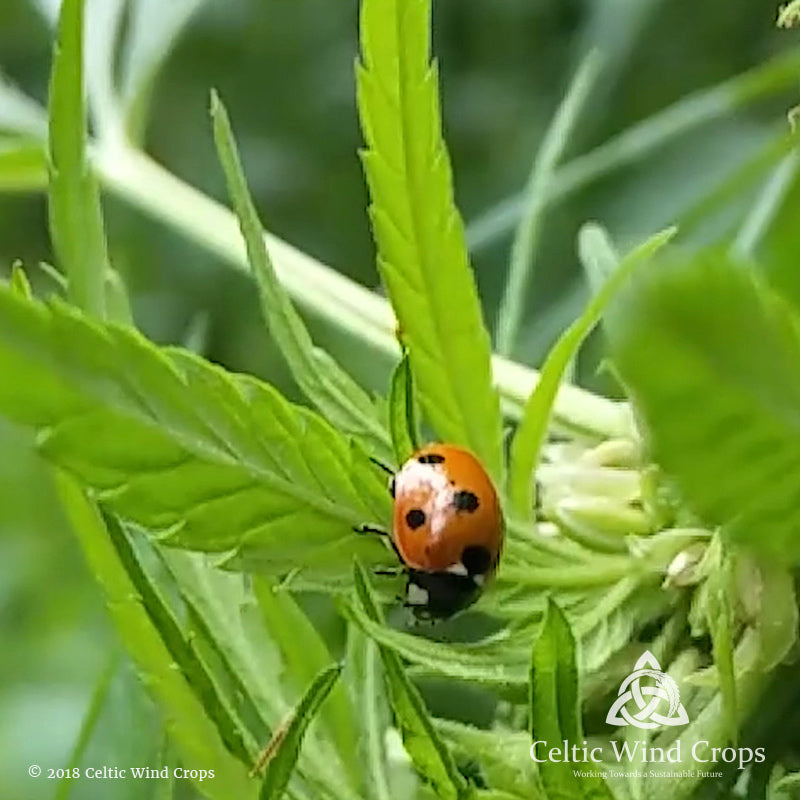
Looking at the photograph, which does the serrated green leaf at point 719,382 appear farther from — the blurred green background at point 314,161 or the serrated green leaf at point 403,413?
the blurred green background at point 314,161

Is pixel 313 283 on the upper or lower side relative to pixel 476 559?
upper

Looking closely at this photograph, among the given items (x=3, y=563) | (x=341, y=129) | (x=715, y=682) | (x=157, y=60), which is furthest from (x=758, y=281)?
(x=341, y=129)

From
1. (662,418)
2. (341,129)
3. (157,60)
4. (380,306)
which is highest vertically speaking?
(341,129)

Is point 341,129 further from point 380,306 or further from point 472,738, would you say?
point 472,738

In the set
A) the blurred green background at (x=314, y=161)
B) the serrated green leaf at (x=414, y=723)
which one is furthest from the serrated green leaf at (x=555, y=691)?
the blurred green background at (x=314, y=161)

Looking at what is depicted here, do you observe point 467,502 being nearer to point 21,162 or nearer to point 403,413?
point 403,413

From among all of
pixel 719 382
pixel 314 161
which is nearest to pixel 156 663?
pixel 719 382
